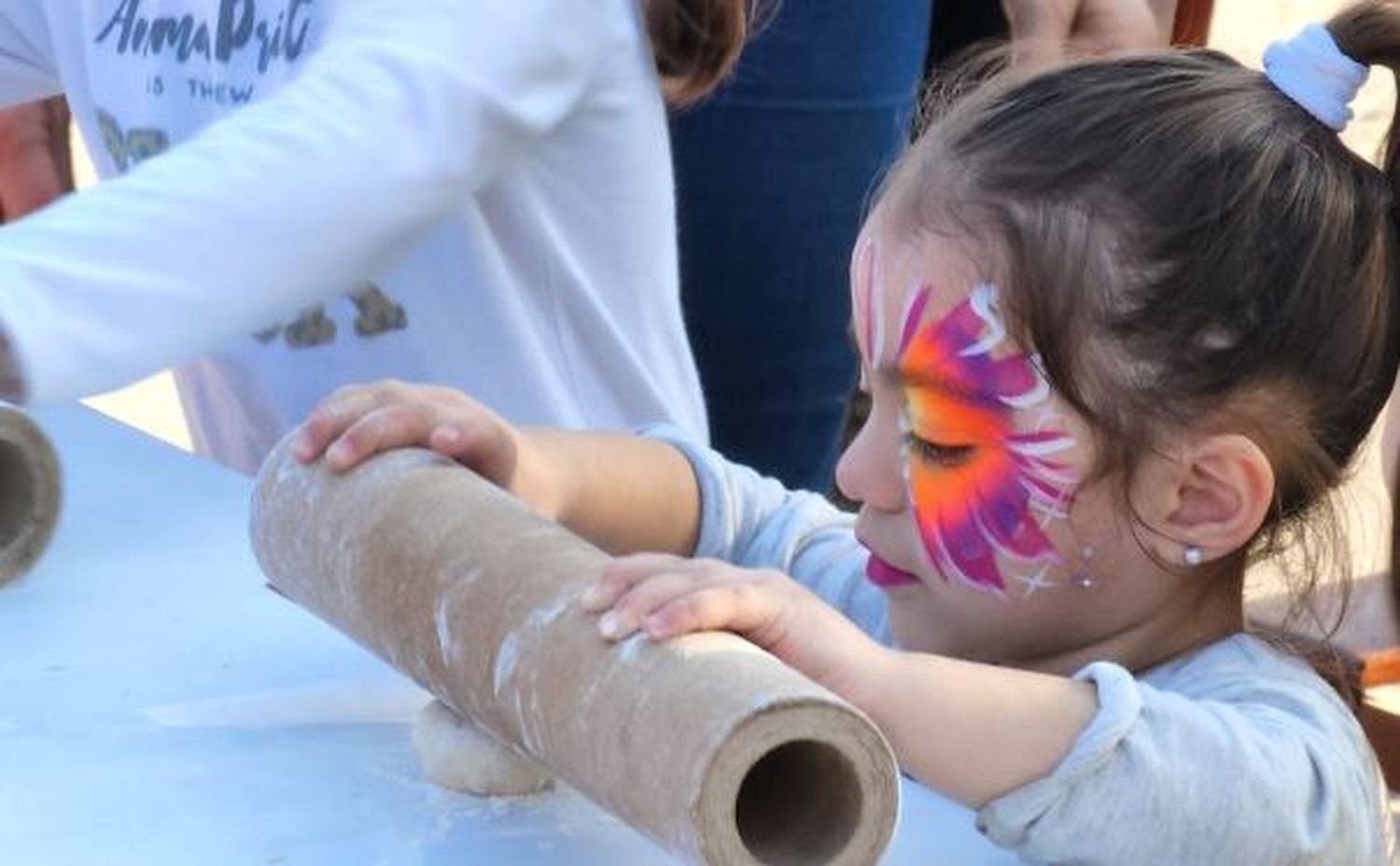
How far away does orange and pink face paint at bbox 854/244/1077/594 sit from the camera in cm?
110

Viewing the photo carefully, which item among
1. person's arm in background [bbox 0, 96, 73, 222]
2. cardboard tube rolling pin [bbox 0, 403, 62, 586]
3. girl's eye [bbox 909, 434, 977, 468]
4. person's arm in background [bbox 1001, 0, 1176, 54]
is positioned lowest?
person's arm in background [bbox 0, 96, 73, 222]

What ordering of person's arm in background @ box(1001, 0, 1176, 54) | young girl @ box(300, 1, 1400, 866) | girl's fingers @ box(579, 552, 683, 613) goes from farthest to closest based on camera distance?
person's arm in background @ box(1001, 0, 1176, 54) < young girl @ box(300, 1, 1400, 866) < girl's fingers @ box(579, 552, 683, 613)

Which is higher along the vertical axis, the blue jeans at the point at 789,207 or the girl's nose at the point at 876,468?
the girl's nose at the point at 876,468

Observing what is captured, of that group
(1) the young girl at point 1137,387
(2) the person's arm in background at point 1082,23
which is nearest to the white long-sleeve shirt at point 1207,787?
(1) the young girl at point 1137,387

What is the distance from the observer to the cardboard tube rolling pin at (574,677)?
0.83 meters

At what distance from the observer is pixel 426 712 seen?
3.52 feet

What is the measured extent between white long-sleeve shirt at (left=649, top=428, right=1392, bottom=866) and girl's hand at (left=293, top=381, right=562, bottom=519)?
333 mm

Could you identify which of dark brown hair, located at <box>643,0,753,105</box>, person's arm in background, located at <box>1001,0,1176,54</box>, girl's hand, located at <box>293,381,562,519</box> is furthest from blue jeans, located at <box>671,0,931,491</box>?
girl's hand, located at <box>293,381,562,519</box>

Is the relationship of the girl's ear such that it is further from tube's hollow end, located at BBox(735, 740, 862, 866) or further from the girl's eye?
tube's hollow end, located at BBox(735, 740, 862, 866)

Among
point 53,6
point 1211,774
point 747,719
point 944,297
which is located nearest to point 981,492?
point 944,297

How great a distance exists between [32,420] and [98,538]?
12 centimetres

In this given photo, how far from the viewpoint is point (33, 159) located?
2.50 meters

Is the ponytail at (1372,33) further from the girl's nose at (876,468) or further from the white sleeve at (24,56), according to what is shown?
the white sleeve at (24,56)

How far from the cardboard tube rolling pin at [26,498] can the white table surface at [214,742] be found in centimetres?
2
